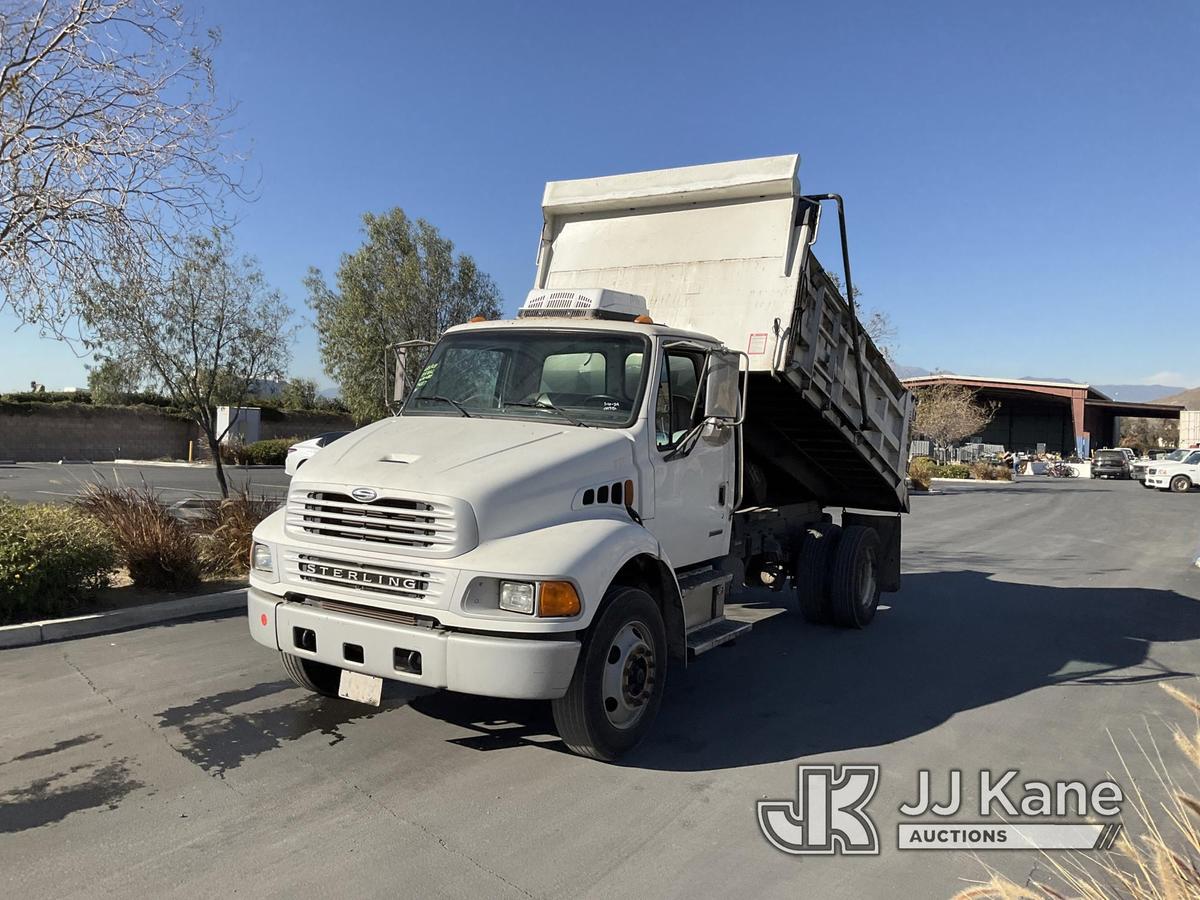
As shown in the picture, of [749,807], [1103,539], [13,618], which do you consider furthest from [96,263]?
[1103,539]

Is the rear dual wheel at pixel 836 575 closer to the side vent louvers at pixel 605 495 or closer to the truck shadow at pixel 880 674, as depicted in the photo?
the truck shadow at pixel 880 674

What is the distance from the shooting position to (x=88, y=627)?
6.80 m

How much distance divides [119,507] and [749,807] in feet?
24.0

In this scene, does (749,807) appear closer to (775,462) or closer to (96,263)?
(775,462)

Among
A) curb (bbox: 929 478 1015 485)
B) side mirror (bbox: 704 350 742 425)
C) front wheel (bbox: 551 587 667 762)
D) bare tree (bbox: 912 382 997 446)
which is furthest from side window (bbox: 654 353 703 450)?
bare tree (bbox: 912 382 997 446)

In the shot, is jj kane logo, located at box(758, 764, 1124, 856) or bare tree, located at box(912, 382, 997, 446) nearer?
jj kane logo, located at box(758, 764, 1124, 856)

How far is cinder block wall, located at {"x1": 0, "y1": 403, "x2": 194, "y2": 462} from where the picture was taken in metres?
34.8

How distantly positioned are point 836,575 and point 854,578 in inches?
6.7

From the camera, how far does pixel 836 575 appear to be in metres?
7.75

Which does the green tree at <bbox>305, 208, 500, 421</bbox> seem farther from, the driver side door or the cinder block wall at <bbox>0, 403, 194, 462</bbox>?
the driver side door

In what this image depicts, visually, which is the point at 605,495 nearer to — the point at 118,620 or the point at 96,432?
the point at 118,620

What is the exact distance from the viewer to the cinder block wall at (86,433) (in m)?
34.8

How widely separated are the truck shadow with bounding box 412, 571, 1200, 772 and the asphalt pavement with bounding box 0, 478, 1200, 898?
0.03 metres

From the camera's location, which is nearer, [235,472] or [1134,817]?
[1134,817]
